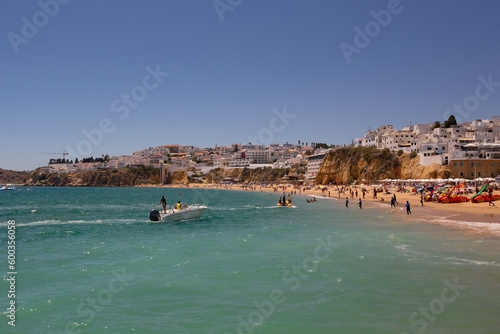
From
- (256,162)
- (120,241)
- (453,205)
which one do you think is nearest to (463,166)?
(453,205)

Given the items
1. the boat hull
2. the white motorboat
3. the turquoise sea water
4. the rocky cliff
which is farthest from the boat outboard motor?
the rocky cliff

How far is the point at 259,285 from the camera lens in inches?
456

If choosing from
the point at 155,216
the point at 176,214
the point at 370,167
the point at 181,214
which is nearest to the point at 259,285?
the point at 155,216

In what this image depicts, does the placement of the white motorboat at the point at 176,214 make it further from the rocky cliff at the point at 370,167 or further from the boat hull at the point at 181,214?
the rocky cliff at the point at 370,167

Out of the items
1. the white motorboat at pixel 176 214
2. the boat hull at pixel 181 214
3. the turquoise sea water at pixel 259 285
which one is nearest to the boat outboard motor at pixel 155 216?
the white motorboat at pixel 176 214

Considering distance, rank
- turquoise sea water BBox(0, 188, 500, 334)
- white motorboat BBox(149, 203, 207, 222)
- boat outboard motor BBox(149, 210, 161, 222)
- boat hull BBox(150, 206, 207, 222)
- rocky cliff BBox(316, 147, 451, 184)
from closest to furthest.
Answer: turquoise sea water BBox(0, 188, 500, 334) → boat outboard motor BBox(149, 210, 161, 222) → white motorboat BBox(149, 203, 207, 222) → boat hull BBox(150, 206, 207, 222) → rocky cliff BBox(316, 147, 451, 184)

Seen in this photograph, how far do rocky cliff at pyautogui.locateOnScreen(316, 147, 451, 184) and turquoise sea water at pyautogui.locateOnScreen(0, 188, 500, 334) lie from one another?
53972mm

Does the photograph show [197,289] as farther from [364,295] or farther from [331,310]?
[364,295]

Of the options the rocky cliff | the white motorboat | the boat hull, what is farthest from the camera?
the rocky cliff

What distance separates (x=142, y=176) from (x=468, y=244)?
168m

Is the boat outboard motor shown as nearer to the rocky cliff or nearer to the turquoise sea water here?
the turquoise sea water

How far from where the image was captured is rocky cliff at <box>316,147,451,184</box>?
70.8 meters

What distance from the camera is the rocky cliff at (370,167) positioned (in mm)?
70750

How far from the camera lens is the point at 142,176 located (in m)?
175
